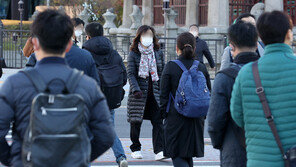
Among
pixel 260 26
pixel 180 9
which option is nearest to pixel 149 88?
pixel 260 26

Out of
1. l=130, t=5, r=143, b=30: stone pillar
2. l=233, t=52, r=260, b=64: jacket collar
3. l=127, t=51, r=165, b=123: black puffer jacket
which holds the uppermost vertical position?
l=130, t=5, r=143, b=30: stone pillar

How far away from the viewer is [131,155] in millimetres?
8852

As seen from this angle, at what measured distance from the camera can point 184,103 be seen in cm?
654

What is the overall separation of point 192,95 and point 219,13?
1687cm

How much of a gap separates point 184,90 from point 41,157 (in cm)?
336

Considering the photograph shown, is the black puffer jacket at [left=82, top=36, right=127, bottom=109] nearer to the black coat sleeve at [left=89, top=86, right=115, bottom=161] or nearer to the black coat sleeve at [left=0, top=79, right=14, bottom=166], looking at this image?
the black coat sleeve at [left=89, top=86, right=115, bottom=161]

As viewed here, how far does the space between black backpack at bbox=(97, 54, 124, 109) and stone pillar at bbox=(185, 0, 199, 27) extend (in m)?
17.4

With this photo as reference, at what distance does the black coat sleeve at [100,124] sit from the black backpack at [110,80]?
3822 mm

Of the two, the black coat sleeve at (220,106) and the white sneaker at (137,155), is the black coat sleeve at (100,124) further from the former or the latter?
the white sneaker at (137,155)

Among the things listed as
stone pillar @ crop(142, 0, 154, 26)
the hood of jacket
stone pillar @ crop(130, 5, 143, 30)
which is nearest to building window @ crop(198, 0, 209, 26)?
stone pillar @ crop(130, 5, 143, 30)

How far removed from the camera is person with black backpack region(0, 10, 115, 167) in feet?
11.0

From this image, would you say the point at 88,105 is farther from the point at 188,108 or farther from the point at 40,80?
the point at 188,108

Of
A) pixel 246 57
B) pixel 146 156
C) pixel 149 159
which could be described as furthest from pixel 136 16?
pixel 246 57

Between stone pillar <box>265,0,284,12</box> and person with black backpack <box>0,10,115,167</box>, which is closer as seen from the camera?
person with black backpack <box>0,10,115,167</box>
